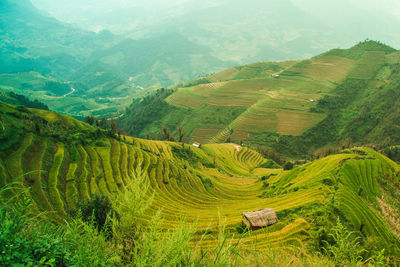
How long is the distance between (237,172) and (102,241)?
78164 millimetres

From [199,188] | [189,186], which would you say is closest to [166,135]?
[199,188]

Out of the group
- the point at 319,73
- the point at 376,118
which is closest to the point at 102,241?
the point at 376,118

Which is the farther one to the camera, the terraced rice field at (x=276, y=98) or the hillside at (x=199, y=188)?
the terraced rice field at (x=276, y=98)

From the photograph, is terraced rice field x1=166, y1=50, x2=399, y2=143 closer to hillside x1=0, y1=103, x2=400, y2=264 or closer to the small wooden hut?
hillside x1=0, y1=103, x2=400, y2=264

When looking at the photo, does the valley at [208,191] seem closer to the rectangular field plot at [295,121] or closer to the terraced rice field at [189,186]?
the terraced rice field at [189,186]

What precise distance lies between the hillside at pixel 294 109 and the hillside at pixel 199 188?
87.3 meters

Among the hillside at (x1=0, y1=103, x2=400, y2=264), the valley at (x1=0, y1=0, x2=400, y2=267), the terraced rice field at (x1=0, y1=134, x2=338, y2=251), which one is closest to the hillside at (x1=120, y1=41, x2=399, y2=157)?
the valley at (x1=0, y1=0, x2=400, y2=267)

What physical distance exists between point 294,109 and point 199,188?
124710 millimetres

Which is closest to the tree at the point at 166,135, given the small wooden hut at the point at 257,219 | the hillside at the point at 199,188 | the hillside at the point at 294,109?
the hillside at the point at 294,109

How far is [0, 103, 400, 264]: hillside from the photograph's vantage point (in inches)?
813

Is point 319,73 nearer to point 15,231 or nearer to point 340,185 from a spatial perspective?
point 340,185

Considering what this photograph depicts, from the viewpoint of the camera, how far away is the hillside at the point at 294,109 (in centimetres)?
12900

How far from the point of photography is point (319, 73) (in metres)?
194

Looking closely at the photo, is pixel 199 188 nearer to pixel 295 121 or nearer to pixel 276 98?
pixel 295 121
